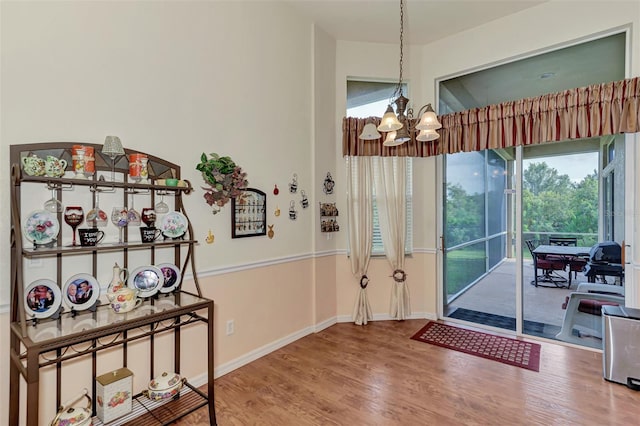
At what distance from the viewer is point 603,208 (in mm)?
3064

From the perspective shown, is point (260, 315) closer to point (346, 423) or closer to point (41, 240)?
point (346, 423)

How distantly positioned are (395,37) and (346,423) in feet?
12.9

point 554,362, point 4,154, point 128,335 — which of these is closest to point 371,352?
point 554,362

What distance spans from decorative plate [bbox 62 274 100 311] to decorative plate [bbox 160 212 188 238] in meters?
0.50

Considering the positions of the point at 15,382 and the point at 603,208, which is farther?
the point at 603,208

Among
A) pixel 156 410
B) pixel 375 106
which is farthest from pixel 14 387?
pixel 375 106

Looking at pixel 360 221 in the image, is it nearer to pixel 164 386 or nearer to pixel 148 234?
pixel 148 234

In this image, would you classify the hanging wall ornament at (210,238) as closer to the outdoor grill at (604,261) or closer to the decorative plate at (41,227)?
the decorative plate at (41,227)

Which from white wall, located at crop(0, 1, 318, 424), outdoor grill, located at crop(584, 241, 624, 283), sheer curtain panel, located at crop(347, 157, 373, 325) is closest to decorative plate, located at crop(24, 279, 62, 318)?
white wall, located at crop(0, 1, 318, 424)

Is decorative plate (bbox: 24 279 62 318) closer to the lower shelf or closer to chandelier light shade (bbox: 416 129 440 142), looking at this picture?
the lower shelf

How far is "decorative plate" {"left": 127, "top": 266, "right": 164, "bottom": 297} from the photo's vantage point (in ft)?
Answer: 6.83

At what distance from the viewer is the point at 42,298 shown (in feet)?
5.64

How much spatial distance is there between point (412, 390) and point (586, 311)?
6.91ft

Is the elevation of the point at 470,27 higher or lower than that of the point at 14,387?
higher
